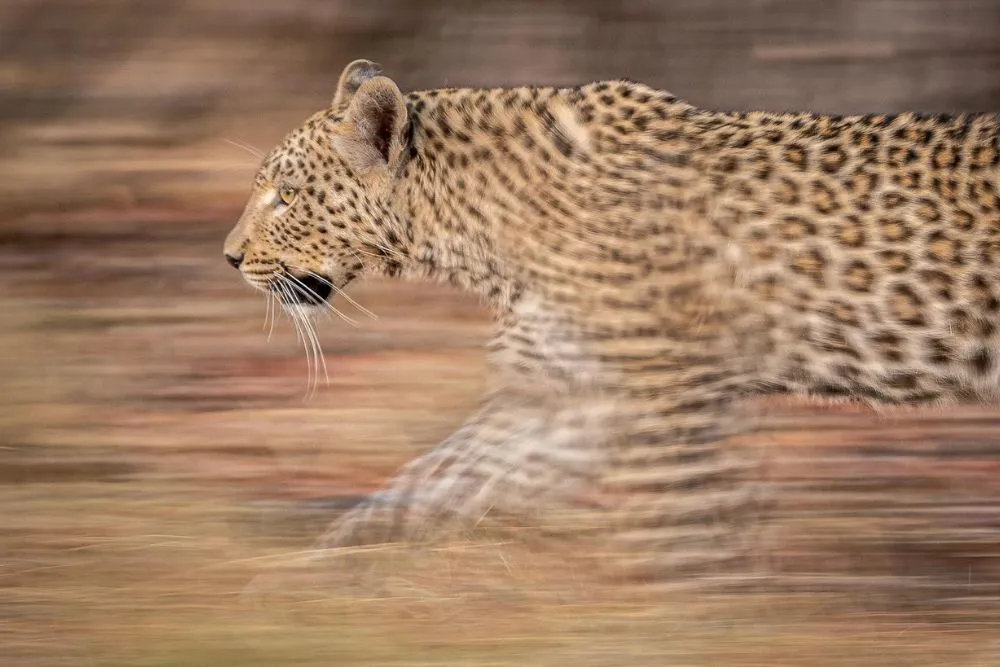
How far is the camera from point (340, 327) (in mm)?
8695

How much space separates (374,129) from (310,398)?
238cm

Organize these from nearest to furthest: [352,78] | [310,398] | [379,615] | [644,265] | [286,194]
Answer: [379,615], [644,265], [286,194], [352,78], [310,398]

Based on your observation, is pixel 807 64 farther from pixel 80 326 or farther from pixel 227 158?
pixel 80 326

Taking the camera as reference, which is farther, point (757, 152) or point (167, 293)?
point (167, 293)

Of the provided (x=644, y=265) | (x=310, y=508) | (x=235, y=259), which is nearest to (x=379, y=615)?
(x=644, y=265)

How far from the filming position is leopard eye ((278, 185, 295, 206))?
5.89 meters

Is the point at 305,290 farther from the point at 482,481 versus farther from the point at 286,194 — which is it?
the point at 482,481

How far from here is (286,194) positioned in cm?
590

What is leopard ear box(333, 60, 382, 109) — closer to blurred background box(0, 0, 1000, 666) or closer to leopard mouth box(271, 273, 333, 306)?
leopard mouth box(271, 273, 333, 306)

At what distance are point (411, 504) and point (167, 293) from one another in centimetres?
363

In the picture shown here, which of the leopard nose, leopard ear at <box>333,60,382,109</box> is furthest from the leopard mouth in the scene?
leopard ear at <box>333,60,382,109</box>

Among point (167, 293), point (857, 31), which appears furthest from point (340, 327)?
point (857, 31)

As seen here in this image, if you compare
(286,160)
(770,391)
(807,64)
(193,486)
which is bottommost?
(193,486)

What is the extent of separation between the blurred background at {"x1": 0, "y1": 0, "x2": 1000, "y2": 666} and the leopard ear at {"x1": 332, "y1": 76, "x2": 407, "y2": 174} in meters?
1.20
